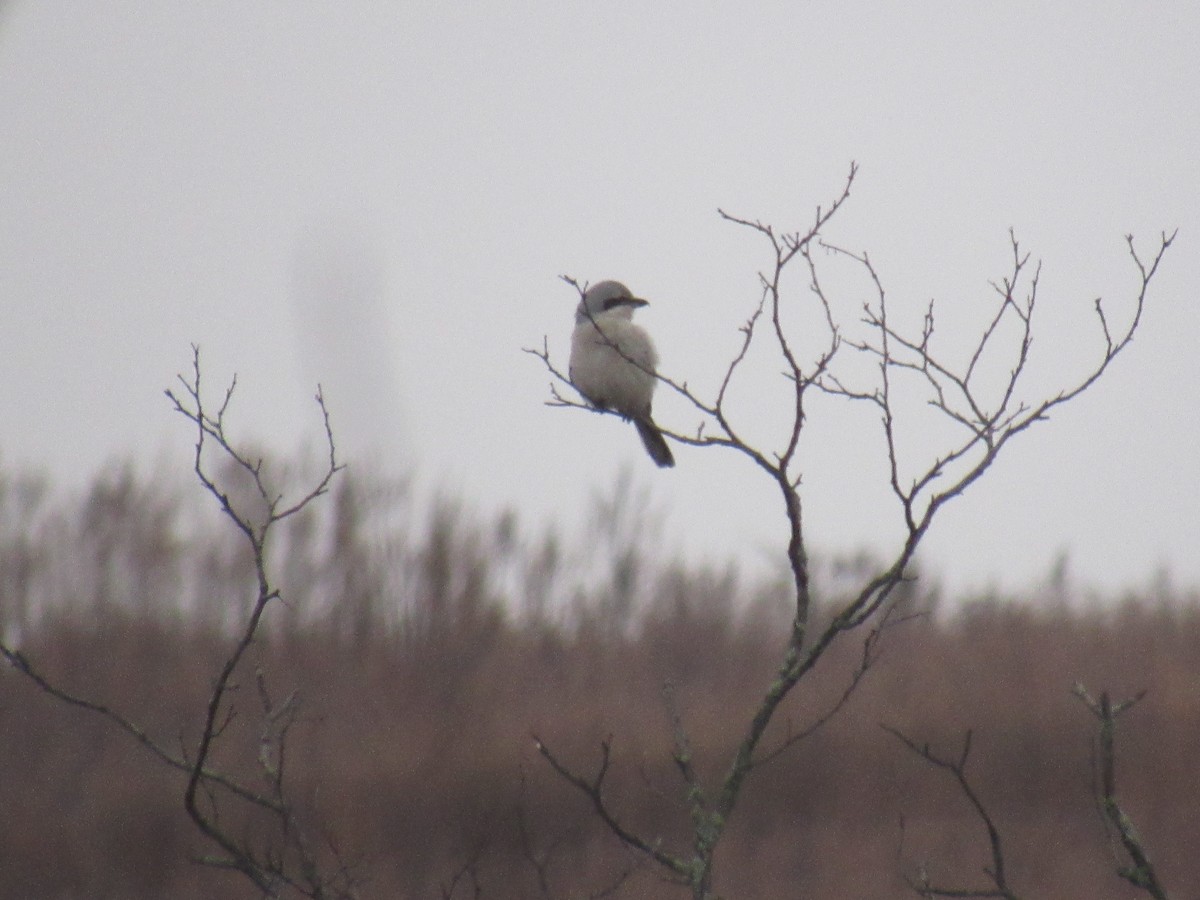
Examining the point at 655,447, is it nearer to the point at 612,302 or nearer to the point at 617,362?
the point at 617,362

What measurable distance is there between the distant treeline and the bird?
2.56 m

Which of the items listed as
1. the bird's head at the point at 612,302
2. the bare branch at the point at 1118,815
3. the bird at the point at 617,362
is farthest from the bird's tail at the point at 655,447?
the bare branch at the point at 1118,815

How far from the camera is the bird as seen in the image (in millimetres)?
5945

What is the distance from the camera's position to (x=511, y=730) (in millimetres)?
9852

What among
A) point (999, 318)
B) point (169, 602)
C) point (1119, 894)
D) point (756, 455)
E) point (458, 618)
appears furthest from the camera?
point (169, 602)

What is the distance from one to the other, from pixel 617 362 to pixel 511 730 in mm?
4605

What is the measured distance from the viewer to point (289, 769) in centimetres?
963

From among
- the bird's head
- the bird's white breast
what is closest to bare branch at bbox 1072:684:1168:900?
the bird's white breast

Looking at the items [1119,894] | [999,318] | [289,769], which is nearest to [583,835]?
[289,769]

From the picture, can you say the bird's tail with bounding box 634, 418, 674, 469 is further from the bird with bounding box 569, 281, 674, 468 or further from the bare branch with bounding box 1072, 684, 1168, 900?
the bare branch with bounding box 1072, 684, 1168, 900

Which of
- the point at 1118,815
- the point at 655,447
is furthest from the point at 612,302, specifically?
the point at 1118,815

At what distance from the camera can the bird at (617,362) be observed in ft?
19.5

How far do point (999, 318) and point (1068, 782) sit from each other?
8646 millimetres

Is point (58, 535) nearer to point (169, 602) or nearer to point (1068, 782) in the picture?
point (169, 602)
